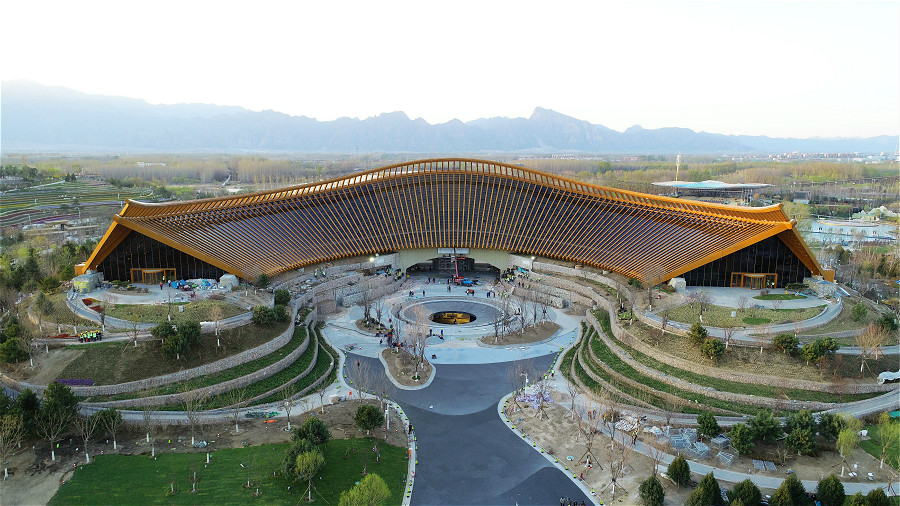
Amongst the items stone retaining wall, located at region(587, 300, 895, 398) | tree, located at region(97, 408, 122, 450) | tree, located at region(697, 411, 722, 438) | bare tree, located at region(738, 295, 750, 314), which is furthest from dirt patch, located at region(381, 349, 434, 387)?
bare tree, located at region(738, 295, 750, 314)

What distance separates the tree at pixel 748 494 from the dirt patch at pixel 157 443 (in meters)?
17.3

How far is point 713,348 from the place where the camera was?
36.7 meters

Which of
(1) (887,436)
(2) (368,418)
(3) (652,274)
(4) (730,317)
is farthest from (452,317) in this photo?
(1) (887,436)

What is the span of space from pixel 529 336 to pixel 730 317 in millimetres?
16134

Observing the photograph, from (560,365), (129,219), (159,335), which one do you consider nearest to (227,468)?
(159,335)

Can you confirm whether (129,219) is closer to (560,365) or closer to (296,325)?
(296,325)

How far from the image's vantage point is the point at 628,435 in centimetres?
3238

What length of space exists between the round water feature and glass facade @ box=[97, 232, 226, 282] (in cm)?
2093

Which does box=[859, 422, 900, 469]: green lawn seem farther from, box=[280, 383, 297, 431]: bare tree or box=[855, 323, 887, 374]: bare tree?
box=[280, 383, 297, 431]: bare tree

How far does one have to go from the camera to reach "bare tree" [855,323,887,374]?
36.0 m

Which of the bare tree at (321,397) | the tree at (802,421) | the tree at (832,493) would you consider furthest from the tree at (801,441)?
the bare tree at (321,397)

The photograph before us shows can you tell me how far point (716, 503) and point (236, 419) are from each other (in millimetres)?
26347

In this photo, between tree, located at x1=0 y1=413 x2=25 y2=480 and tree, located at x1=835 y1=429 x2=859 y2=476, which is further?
tree, located at x1=0 y1=413 x2=25 y2=480

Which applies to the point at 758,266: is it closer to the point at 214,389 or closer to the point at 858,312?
the point at 858,312
